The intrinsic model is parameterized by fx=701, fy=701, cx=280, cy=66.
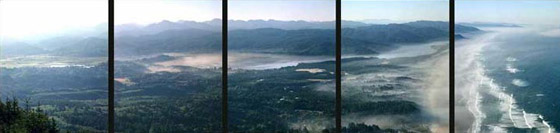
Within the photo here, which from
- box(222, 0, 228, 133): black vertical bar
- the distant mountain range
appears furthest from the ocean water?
box(222, 0, 228, 133): black vertical bar

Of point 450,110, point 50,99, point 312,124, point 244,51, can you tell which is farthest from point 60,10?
point 450,110

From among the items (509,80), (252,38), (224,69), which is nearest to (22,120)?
(224,69)

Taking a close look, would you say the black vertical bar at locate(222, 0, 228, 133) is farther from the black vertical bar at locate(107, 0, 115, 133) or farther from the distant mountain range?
the black vertical bar at locate(107, 0, 115, 133)

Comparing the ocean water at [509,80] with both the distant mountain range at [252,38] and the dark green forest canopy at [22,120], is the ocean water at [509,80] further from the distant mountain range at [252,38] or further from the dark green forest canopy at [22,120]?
the dark green forest canopy at [22,120]

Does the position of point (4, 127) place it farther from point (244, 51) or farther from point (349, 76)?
point (349, 76)

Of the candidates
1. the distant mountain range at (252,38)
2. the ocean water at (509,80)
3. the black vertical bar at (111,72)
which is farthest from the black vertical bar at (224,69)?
the ocean water at (509,80)

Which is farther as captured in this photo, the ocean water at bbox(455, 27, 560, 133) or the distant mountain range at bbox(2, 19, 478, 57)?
the ocean water at bbox(455, 27, 560, 133)

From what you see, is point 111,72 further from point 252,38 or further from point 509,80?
point 509,80
